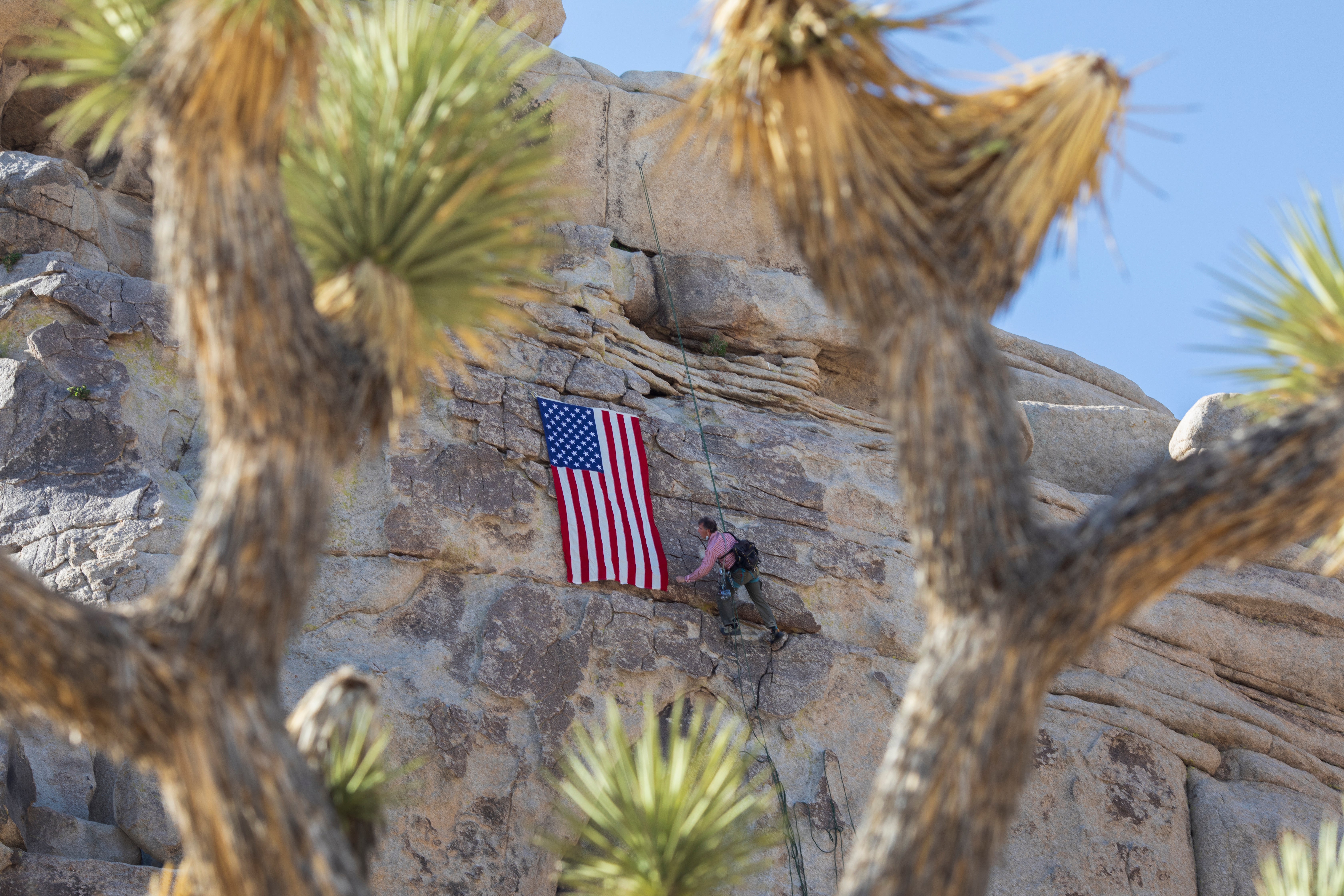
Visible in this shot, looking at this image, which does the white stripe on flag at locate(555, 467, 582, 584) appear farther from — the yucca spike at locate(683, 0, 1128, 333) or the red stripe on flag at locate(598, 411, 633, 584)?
the yucca spike at locate(683, 0, 1128, 333)

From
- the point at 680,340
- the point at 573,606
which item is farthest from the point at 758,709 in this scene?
the point at 680,340

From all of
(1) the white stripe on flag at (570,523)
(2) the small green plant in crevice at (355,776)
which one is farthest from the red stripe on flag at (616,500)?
(2) the small green plant in crevice at (355,776)

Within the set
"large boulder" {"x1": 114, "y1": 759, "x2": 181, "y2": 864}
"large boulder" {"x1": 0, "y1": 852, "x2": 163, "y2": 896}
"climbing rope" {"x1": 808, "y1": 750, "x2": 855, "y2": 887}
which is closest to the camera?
"large boulder" {"x1": 0, "y1": 852, "x2": 163, "y2": 896}

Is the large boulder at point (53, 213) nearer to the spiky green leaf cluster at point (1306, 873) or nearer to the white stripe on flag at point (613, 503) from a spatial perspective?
the white stripe on flag at point (613, 503)

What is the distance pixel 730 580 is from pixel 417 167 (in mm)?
7778

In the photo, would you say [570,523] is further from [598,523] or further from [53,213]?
[53,213]

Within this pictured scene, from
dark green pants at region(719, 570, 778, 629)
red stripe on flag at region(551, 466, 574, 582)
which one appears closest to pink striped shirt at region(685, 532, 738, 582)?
dark green pants at region(719, 570, 778, 629)

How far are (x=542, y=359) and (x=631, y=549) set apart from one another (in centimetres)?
250

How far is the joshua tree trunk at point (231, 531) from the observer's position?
132 inches

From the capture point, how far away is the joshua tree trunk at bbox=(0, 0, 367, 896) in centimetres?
334

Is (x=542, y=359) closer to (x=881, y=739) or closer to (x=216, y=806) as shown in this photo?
(x=881, y=739)

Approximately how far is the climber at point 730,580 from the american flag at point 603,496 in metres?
0.50

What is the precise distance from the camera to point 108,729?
337cm

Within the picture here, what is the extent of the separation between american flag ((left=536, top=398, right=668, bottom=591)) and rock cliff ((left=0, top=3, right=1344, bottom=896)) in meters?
0.19
